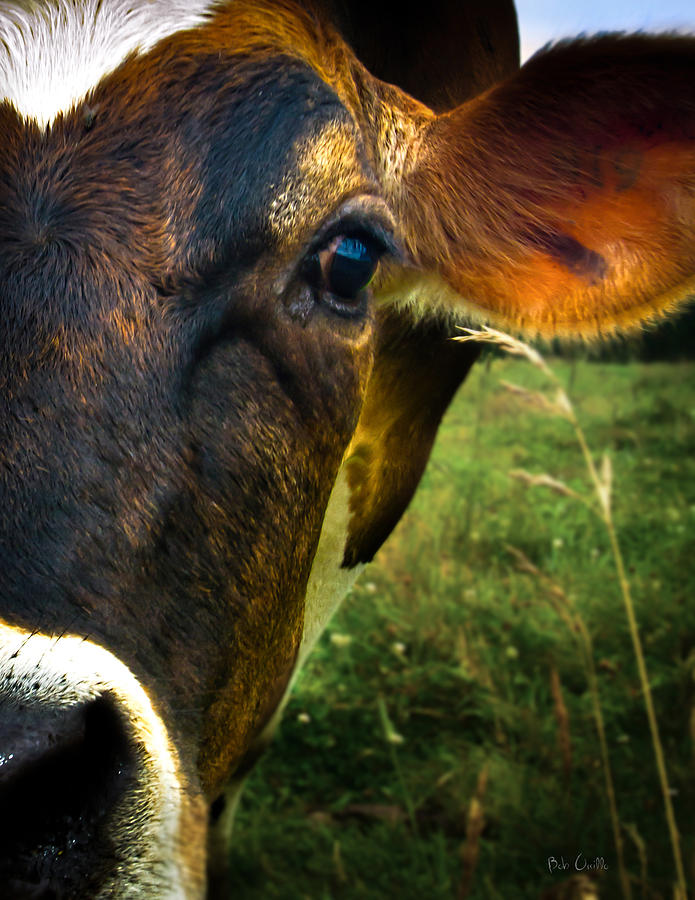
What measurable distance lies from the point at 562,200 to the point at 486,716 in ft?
6.89

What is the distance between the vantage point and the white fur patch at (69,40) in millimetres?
1488

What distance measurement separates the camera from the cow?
3.86ft

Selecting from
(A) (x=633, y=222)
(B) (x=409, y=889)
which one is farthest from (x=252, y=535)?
(B) (x=409, y=889)

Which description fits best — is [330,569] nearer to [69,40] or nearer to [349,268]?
[349,268]

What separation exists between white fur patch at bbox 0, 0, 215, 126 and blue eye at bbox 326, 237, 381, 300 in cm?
50

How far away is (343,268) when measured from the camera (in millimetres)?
1629

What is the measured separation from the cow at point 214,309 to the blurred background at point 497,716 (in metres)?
0.31

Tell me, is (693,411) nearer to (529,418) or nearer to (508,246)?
(529,418)

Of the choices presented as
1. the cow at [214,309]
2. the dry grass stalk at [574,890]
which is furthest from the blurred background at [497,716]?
the cow at [214,309]

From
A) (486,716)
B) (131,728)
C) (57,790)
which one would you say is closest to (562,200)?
(131,728)

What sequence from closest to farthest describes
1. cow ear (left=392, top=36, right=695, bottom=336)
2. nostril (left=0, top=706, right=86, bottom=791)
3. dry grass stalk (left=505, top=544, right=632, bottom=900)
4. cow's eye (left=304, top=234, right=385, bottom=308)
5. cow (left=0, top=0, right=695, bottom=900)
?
nostril (left=0, top=706, right=86, bottom=791), cow (left=0, top=0, right=695, bottom=900), cow's eye (left=304, top=234, right=385, bottom=308), cow ear (left=392, top=36, right=695, bottom=336), dry grass stalk (left=505, top=544, right=632, bottom=900)

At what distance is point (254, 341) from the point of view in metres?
1.52
